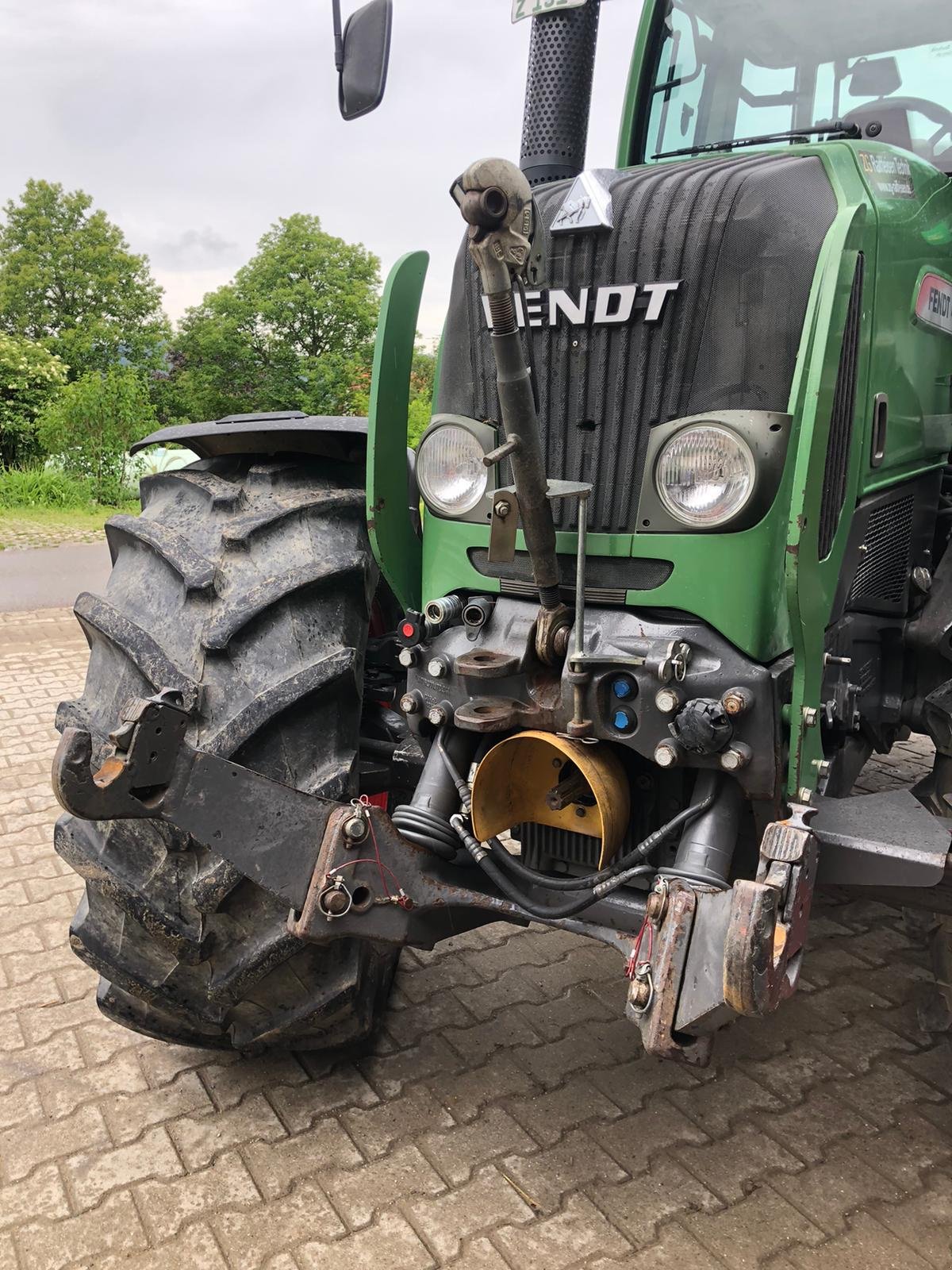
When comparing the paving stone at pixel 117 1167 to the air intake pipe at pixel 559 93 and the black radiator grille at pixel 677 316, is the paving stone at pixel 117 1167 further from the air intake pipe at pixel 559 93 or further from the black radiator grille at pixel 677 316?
the air intake pipe at pixel 559 93

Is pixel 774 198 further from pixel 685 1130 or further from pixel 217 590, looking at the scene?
pixel 685 1130

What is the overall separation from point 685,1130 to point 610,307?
1814mm

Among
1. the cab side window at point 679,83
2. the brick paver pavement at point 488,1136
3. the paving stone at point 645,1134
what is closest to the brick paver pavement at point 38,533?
the brick paver pavement at point 488,1136

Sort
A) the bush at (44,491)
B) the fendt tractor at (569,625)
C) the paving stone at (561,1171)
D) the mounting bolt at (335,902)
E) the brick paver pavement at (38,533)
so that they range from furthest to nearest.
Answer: the bush at (44,491)
the brick paver pavement at (38,533)
the paving stone at (561,1171)
the mounting bolt at (335,902)
the fendt tractor at (569,625)

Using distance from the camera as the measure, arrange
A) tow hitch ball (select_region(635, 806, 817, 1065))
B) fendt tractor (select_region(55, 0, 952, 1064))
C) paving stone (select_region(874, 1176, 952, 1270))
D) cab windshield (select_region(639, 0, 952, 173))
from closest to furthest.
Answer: tow hitch ball (select_region(635, 806, 817, 1065))
fendt tractor (select_region(55, 0, 952, 1064))
paving stone (select_region(874, 1176, 952, 1270))
cab windshield (select_region(639, 0, 952, 173))

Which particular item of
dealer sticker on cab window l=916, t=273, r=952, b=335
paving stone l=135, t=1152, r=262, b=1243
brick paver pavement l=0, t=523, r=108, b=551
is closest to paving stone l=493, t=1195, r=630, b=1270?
paving stone l=135, t=1152, r=262, b=1243

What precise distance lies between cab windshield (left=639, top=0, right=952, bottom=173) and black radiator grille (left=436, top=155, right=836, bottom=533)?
0.72 metres

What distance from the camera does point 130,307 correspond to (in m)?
43.8

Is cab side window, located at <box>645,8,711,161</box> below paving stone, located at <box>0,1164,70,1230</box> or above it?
above

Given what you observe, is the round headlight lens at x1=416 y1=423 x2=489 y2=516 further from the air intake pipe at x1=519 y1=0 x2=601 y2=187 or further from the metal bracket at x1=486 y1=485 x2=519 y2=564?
the air intake pipe at x1=519 y1=0 x2=601 y2=187

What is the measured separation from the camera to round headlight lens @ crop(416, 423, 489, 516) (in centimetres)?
240

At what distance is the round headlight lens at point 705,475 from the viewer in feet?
6.86

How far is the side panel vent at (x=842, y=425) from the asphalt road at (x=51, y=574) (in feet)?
25.1

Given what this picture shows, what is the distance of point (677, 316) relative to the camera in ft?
7.18
